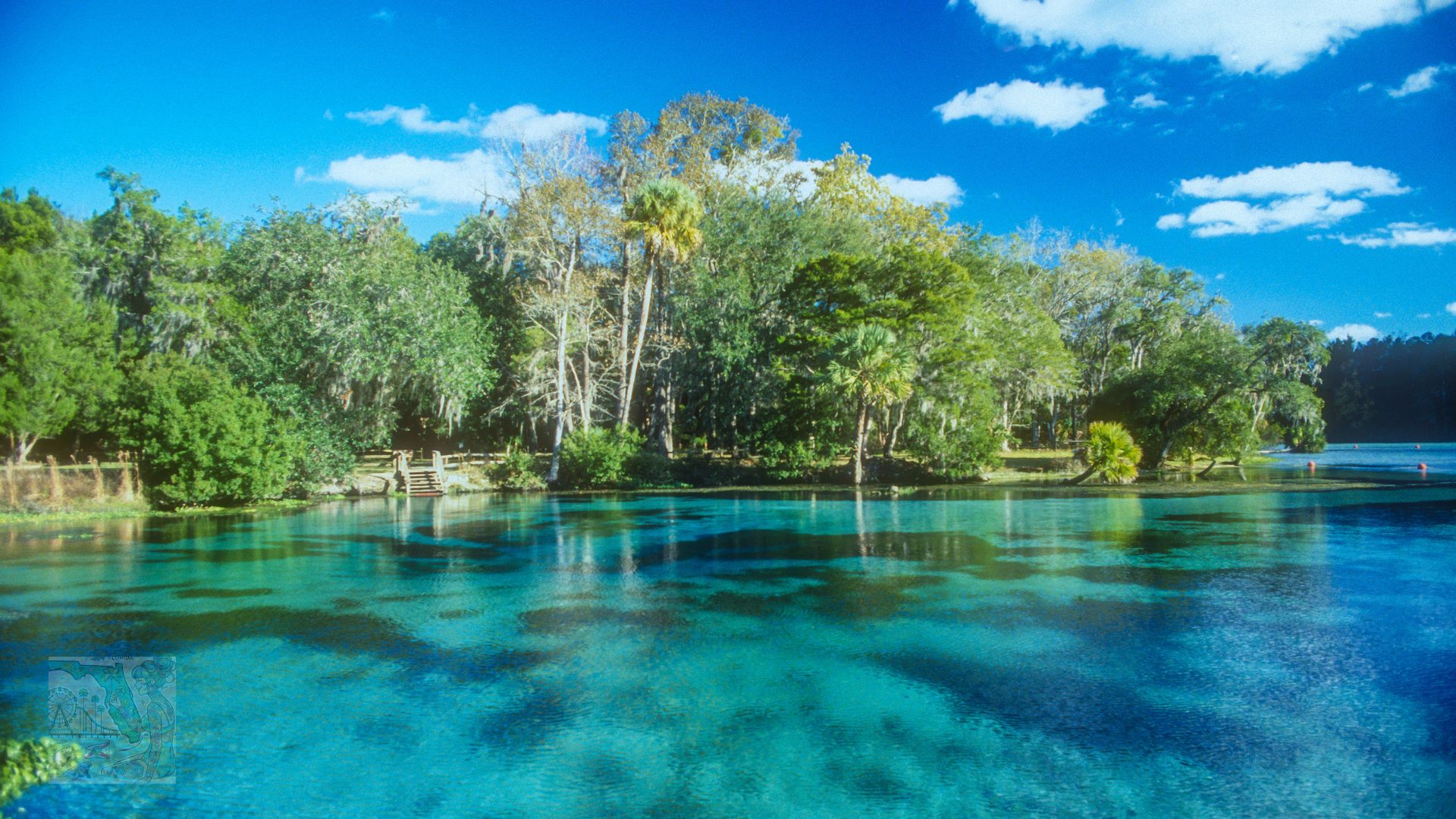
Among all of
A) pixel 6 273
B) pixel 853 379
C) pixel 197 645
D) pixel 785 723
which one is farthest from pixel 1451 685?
pixel 6 273

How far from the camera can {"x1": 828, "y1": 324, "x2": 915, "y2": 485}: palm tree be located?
29156 millimetres

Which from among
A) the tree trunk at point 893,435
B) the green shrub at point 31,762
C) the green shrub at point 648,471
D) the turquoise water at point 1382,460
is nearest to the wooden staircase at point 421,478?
the green shrub at point 648,471

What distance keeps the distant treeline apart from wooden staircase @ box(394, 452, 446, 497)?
8409 cm

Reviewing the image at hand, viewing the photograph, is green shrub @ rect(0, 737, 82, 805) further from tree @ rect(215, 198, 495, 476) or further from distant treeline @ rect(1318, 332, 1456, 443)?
distant treeline @ rect(1318, 332, 1456, 443)

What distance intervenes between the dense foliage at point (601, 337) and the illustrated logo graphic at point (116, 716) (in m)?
16.9

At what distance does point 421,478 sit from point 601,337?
873 centimetres

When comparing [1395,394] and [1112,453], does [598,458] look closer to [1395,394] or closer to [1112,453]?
[1112,453]

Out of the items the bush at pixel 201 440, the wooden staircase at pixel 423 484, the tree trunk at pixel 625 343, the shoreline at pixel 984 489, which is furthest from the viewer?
the tree trunk at pixel 625 343

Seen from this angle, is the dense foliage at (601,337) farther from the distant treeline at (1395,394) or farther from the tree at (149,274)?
the distant treeline at (1395,394)

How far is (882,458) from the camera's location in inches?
1316

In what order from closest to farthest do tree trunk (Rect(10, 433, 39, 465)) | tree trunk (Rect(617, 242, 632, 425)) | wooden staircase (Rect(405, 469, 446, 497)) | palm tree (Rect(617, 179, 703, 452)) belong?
1. tree trunk (Rect(10, 433, 39, 465))
2. palm tree (Rect(617, 179, 703, 452))
3. wooden staircase (Rect(405, 469, 446, 497))
4. tree trunk (Rect(617, 242, 632, 425))

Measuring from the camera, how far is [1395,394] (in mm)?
87875

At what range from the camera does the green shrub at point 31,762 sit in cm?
620

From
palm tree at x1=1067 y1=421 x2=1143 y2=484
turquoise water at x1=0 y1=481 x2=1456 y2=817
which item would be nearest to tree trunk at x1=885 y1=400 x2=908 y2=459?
palm tree at x1=1067 y1=421 x2=1143 y2=484
